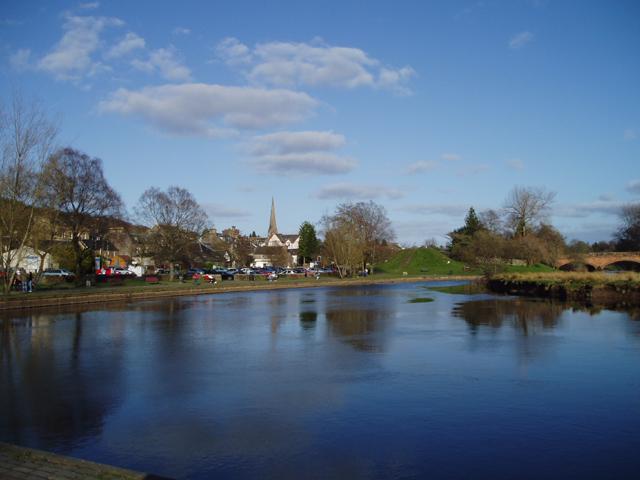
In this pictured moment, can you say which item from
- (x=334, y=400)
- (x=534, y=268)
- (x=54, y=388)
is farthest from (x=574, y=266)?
(x=54, y=388)

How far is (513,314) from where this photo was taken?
28.1 m

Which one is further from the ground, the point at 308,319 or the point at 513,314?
the point at 513,314

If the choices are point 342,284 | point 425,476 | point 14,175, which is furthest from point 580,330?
point 342,284

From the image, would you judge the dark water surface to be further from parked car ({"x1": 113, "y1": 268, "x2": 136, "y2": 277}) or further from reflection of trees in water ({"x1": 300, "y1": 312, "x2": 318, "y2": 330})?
parked car ({"x1": 113, "y1": 268, "x2": 136, "y2": 277})

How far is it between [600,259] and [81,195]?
2689 inches

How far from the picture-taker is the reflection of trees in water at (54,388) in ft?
30.8

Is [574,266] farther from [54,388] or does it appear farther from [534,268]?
[54,388]

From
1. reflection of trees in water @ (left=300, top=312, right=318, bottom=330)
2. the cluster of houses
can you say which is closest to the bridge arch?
the cluster of houses

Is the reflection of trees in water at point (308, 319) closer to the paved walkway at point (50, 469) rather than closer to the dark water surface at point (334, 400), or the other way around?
the dark water surface at point (334, 400)

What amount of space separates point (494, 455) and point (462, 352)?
890 cm

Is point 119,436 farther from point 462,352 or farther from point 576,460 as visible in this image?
point 462,352

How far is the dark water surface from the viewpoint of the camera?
8.03 meters

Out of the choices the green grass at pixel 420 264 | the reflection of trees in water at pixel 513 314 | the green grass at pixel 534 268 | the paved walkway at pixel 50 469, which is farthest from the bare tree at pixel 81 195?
the green grass at pixel 420 264

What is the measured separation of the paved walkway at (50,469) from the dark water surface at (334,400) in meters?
0.97
